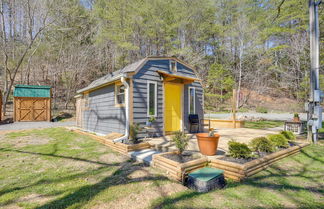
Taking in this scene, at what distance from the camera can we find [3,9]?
1348 cm

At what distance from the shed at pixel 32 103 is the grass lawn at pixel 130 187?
10299mm

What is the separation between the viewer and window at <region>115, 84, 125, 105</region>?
241 inches

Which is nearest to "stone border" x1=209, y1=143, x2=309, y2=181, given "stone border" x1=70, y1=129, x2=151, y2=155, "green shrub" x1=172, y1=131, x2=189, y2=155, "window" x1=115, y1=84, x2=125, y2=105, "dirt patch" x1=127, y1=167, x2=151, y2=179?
"green shrub" x1=172, y1=131, x2=189, y2=155

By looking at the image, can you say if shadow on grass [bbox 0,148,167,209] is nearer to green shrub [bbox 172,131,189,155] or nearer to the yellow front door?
green shrub [bbox 172,131,189,155]

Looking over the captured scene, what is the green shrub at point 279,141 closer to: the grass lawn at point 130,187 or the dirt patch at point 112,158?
the grass lawn at point 130,187

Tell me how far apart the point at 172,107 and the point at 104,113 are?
2958 millimetres

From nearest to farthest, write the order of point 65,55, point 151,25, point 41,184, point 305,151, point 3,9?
point 41,184
point 305,151
point 3,9
point 65,55
point 151,25

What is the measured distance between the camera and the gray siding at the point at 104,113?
6274mm

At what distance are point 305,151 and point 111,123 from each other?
6284mm

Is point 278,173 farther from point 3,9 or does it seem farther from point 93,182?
point 3,9

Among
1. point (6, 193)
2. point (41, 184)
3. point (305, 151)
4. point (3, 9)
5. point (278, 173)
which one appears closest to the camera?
point (6, 193)

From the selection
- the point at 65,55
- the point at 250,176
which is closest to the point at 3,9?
the point at 65,55

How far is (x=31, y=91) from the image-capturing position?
12930 mm

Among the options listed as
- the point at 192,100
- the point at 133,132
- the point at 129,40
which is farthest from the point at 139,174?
the point at 129,40
